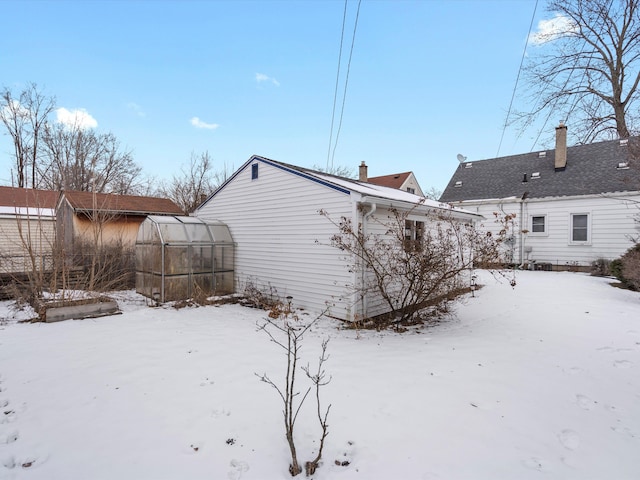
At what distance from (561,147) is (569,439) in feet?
58.4

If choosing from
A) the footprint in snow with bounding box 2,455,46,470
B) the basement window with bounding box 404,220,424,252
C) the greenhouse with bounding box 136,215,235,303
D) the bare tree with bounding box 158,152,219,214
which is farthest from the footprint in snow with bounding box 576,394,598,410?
the bare tree with bounding box 158,152,219,214

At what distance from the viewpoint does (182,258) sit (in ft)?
30.5

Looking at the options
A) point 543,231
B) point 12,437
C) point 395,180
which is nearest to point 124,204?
point 12,437

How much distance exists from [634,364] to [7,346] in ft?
33.1

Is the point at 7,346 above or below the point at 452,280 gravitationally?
below

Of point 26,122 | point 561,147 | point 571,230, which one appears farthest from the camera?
point 26,122

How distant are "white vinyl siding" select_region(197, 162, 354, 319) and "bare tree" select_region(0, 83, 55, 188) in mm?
22252

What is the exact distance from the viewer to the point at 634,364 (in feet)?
15.6

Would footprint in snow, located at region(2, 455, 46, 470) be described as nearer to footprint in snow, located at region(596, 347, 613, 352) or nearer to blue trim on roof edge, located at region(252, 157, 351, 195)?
blue trim on roof edge, located at region(252, 157, 351, 195)

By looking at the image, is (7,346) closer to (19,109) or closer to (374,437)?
(374,437)

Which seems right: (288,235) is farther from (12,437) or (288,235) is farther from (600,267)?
(600,267)

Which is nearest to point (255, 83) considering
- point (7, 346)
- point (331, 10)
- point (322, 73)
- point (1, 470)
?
point (322, 73)

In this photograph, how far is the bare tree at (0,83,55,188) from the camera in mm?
23047

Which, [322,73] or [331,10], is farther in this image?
[322,73]
